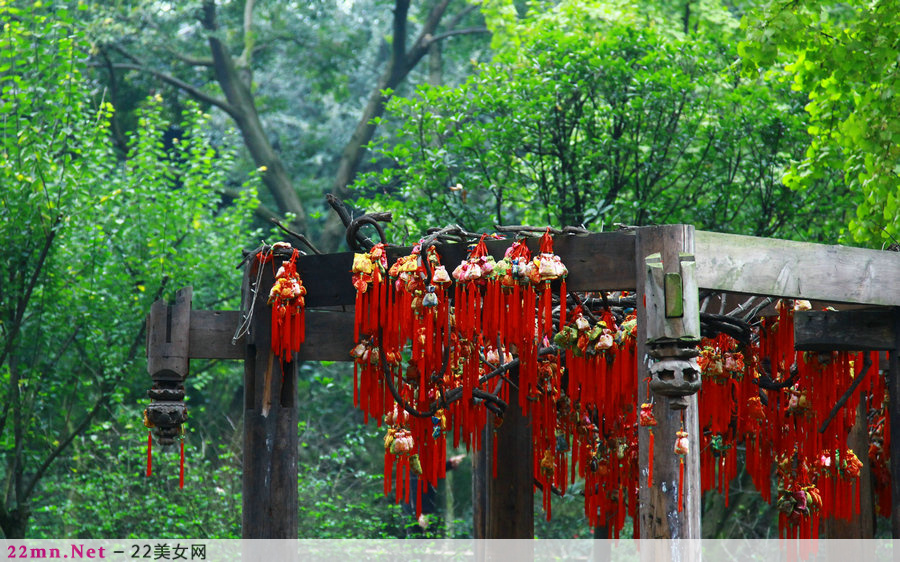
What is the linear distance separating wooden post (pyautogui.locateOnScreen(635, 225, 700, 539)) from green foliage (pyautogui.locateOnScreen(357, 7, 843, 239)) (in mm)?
5891

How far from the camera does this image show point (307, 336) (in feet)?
20.5

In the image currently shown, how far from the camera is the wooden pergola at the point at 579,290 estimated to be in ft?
13.7

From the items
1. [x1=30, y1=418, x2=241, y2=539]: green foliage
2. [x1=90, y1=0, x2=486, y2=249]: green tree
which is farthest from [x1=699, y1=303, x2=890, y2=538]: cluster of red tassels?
[x1=90, y1=0, x2=486, y2=249]: green tree

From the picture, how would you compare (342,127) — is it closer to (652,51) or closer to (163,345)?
(652,51)

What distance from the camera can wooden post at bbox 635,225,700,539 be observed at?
402 cm

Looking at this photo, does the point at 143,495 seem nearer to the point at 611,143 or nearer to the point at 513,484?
the point at 513,484

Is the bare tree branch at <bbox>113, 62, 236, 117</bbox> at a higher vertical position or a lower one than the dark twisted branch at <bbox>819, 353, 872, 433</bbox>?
higher

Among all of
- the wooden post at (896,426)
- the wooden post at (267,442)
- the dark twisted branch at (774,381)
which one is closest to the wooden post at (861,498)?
the dark twisted branch at (774,381)

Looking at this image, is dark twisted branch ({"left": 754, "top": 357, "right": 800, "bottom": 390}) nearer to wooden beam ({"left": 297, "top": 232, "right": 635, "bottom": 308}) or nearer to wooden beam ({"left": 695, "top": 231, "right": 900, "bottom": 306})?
wooden beam ({"left": 695, "top": 231, "right": 900, "bottom": 306})

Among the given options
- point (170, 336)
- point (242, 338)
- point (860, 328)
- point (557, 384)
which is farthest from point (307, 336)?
point (860, 328)

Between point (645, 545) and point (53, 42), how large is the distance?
916cm

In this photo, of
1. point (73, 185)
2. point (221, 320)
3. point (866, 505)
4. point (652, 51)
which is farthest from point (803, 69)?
point (73, 185)

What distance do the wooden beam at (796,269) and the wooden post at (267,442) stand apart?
2389 mm

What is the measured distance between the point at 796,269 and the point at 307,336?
2872mm
